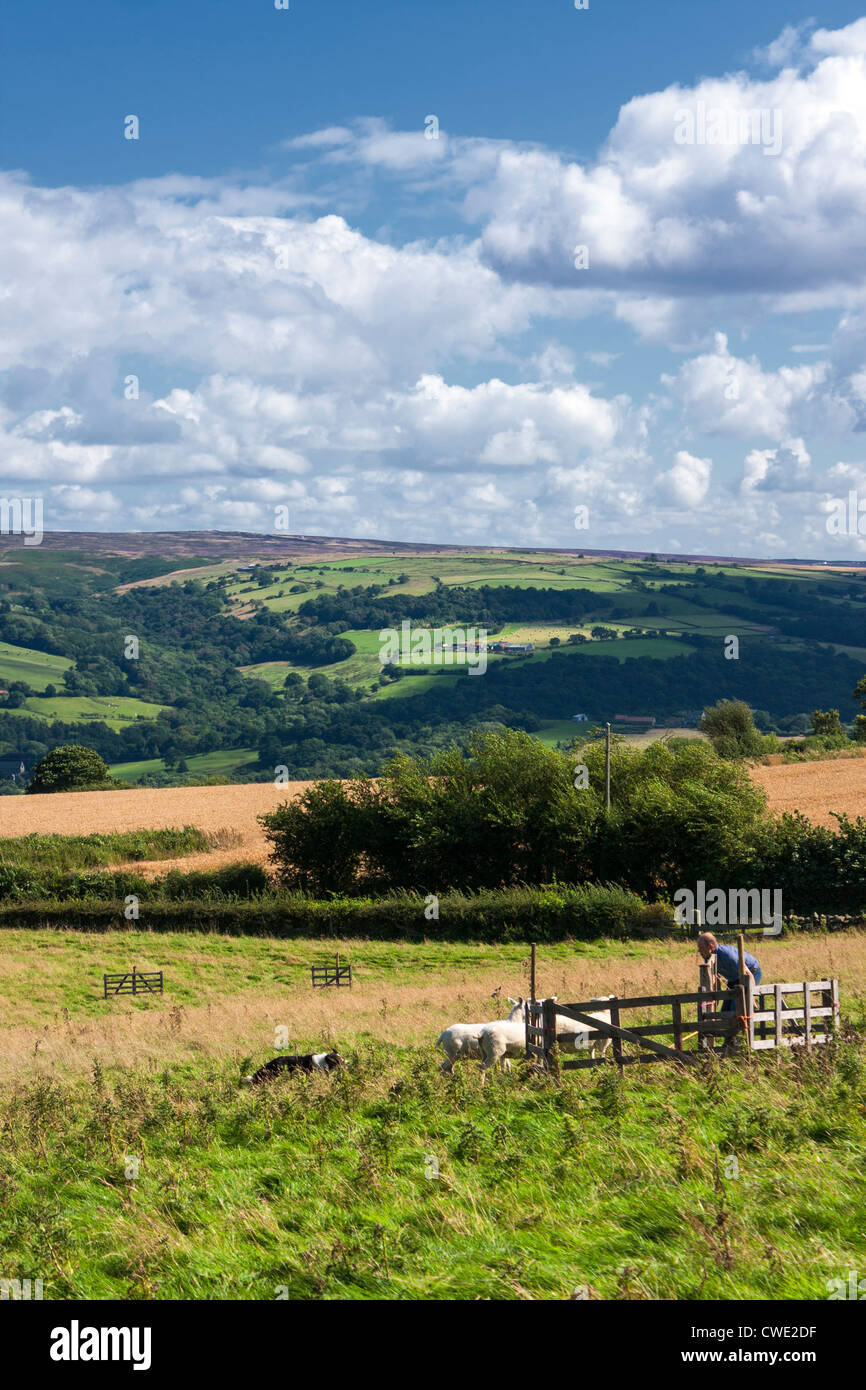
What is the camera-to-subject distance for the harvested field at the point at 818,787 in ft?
190

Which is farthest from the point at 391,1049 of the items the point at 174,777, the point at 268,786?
the point at 174,777

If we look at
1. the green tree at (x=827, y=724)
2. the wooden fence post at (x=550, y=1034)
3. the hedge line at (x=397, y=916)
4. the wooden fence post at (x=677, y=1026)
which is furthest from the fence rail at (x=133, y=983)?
the green tree at (x=827, y=724)

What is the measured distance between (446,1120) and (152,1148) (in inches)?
132

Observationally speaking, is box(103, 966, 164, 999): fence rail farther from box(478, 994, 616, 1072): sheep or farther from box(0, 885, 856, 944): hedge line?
box(478, 994, 616, 1072): sheep

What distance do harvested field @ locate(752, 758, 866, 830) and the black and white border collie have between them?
128 feet

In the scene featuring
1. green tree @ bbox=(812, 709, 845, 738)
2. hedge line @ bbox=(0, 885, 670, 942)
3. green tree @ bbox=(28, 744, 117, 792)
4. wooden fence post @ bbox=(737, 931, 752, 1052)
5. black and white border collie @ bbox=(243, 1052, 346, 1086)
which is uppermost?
wooden fence post @ bbox=(737, 931, 752, 1052)

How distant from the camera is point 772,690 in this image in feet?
582

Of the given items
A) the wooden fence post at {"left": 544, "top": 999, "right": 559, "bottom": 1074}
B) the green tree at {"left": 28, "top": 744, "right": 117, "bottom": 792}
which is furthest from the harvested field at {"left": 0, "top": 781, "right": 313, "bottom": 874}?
the wooden fence post at {"left": 544, "top": 999, "right": 559, "bottom": 1074}

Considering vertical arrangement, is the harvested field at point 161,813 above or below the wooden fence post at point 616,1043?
below

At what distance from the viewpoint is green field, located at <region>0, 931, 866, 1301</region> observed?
800cm

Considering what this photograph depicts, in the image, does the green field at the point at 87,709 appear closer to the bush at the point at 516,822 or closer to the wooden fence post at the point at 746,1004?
the bush at the point at 516,822

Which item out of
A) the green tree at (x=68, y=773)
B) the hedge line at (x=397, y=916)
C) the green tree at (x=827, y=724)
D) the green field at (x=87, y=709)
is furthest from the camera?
the green field at (x=87, y=709)

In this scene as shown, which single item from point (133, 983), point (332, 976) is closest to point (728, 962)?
point (332, 976)

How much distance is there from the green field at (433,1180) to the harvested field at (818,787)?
40.5m
